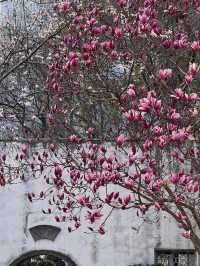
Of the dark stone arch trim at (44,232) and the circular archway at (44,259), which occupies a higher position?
the dark stone arch trim at (44,232)

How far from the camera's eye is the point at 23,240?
14570mm

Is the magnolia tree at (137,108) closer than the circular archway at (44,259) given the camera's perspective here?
Yes

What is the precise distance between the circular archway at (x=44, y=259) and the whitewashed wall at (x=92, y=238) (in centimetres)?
10

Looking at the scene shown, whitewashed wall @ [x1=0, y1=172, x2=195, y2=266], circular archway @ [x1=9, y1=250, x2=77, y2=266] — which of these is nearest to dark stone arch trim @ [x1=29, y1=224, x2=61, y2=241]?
whitewashed wall @ [x1=0, y1=172, x2=195, y2=266]

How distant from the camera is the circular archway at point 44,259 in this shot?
1453 cm

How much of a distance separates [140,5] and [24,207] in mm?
5558

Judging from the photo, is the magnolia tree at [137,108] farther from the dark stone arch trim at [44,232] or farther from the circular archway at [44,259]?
the circular archway at [44,259]

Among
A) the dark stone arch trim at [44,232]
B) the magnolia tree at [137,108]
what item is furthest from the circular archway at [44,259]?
the magnolia tree at [137,108]

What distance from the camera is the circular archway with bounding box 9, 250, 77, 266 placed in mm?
14531

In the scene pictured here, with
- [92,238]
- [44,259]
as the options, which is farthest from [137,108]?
[44,259]

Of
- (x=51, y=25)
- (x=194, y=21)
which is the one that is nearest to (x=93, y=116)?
(x=51, y=25)

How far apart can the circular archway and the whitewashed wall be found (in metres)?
0.10

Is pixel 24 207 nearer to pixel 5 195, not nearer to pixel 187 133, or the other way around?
pixel 5 195

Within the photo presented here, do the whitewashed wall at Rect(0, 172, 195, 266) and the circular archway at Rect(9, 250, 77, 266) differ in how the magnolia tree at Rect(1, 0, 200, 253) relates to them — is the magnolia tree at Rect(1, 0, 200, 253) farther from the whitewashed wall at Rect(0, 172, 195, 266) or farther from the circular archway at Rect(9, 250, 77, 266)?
the circular archway at Rect(9, 250, 77, 266)
